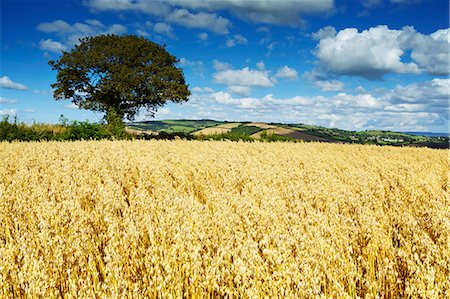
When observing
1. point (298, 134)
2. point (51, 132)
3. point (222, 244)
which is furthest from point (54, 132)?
point (298, 134)

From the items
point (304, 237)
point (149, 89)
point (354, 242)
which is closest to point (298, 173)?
point (354, 242)

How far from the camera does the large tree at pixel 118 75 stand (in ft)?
98.7

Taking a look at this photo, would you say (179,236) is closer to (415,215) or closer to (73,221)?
(73,221)

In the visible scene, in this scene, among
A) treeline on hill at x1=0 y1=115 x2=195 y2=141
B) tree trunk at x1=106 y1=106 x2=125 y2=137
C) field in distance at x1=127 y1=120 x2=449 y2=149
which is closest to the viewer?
treeline on hill at x1=0 y1=115 x2=195 y2=141

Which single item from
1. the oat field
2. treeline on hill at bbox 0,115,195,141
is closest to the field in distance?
treeline on hill at bbox 0,115,195,141

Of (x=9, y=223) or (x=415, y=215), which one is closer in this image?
(x=9, y=223)

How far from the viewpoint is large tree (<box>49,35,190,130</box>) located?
30.1 metres

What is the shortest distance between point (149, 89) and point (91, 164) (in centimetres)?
2467

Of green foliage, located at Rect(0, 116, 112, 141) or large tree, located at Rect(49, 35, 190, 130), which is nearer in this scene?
green foliage, located at Rect(0, 116, 112, 141)

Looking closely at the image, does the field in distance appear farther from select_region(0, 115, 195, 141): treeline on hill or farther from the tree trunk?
select_region(0, 115, 195, 141): treeline on hill

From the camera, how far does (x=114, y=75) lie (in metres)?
29.7

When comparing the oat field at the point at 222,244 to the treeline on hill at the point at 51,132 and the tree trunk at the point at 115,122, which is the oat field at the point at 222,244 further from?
the tree trunk at the point at 115,122

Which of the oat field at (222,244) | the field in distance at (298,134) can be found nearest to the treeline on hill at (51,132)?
the field in distance at (298,134)

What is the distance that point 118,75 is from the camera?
96.5ft
